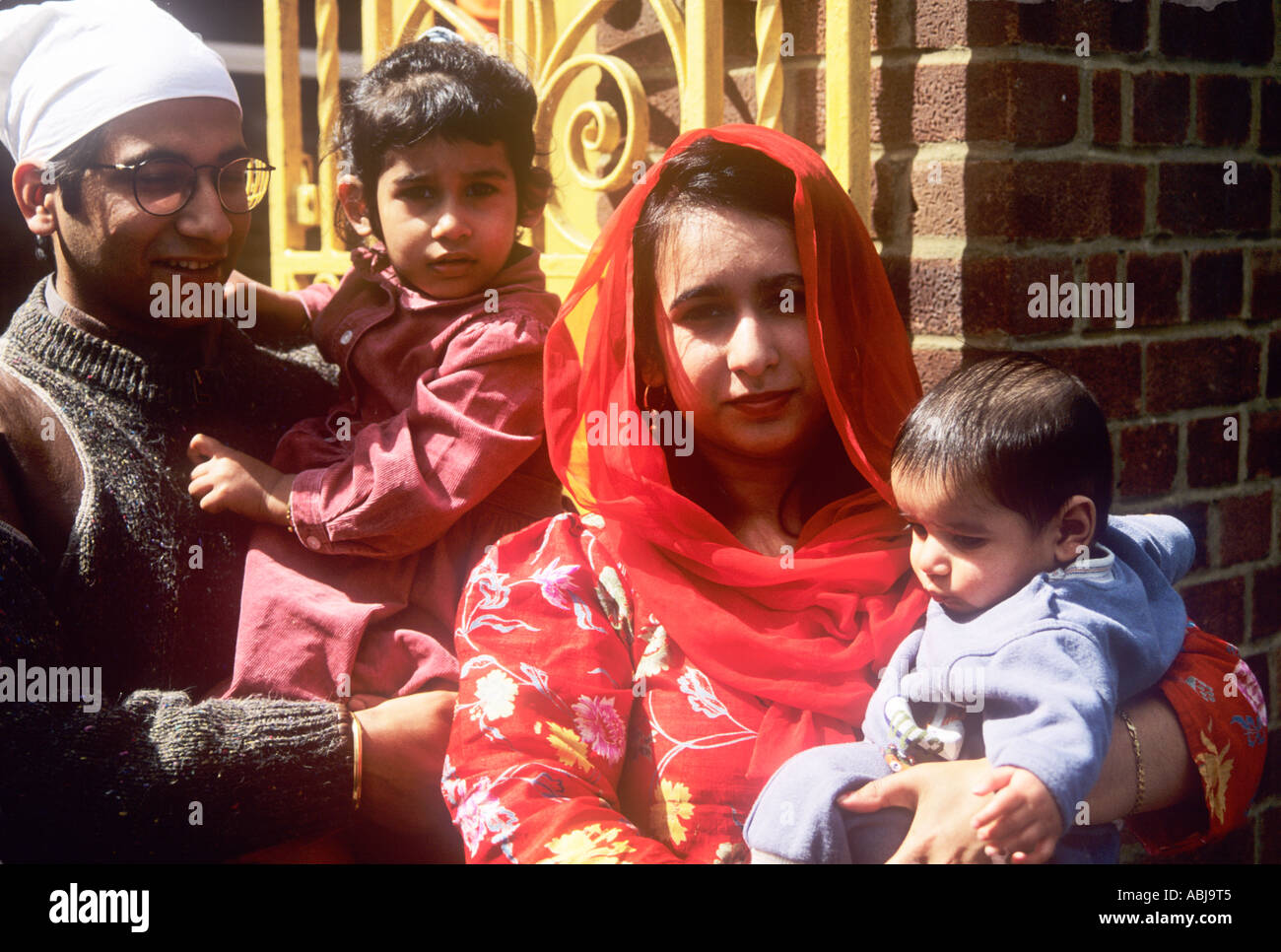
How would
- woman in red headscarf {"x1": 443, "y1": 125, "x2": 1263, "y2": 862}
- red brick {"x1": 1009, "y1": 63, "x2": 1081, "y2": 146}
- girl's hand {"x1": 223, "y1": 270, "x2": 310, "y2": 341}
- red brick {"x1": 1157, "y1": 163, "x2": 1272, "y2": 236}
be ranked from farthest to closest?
girl's hand {"x1": 223, "y1": 270, "x2": 310, "y2": 341} → red brick {"x1": 1157, "y1": 163, "x2": 1272, "y2": 236} → red brick {"x1": 1009, "y1": 63, "x2": 1081, "y2": 146} → woman in red headscarf {"x1": 443, "y1": 125, "x2": 1263, "y2": 862}

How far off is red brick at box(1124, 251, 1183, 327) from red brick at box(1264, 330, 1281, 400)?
33 centimetres

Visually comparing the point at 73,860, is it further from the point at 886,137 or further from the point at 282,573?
the point at 886,137

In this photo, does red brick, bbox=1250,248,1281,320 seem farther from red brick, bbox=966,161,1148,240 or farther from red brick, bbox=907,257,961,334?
red brick, bbox=907,257,961,334

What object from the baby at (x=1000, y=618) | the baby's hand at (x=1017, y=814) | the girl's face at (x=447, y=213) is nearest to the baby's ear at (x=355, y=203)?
the girl's face at (x=447, y=213)

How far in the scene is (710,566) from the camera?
185cm

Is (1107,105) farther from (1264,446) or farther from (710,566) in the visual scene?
(710,566)

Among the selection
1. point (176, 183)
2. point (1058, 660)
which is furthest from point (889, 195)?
point (176, 183)

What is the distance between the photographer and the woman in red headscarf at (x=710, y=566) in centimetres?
175

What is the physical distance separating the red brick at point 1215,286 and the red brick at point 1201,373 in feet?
0.17

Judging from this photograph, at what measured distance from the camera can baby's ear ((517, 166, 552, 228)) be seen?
7.76 ft

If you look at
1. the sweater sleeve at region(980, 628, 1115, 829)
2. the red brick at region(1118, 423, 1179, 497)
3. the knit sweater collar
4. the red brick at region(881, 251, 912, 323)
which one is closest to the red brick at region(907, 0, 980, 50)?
the red brick at region(881, 251, 912, 323)

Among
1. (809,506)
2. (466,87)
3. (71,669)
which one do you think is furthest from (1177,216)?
(71,669)

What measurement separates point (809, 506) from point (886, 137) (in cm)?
71

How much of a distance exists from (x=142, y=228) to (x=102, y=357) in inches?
9.1
